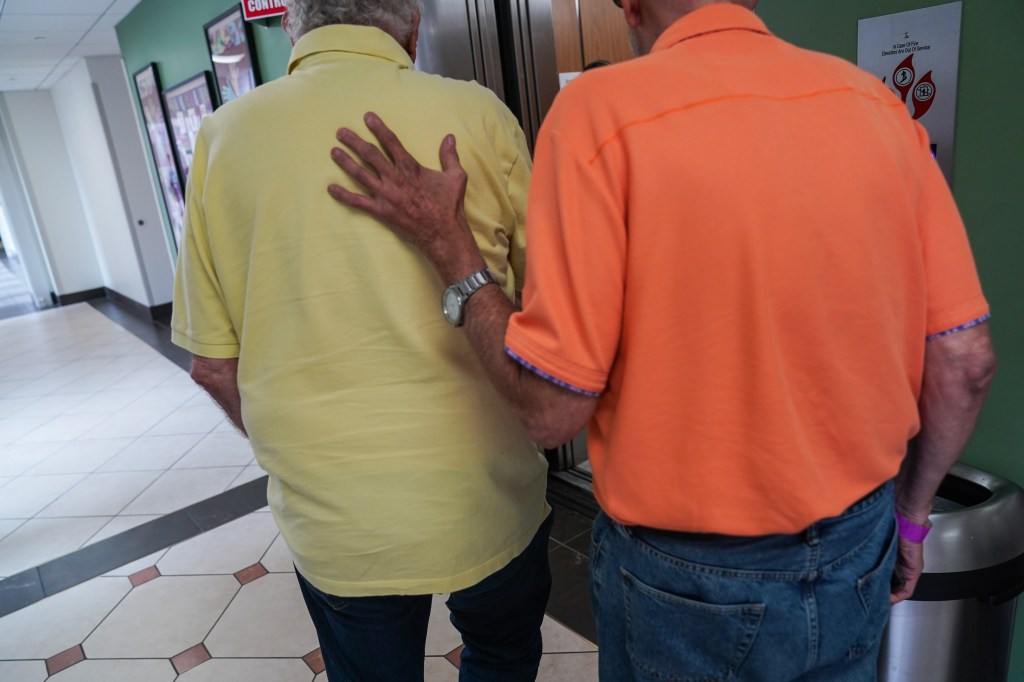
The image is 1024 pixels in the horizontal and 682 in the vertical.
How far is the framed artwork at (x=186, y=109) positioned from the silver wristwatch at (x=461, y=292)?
13.5 ft

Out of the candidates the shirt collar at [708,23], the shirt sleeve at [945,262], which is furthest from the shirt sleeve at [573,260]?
the shirt sleeve at [945,262]

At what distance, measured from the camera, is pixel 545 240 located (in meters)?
0.74

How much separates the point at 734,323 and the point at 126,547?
314cm

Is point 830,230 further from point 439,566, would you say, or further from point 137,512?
point 137,512

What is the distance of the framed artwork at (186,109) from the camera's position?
467 centimetres

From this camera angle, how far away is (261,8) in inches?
140

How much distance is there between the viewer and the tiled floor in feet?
7.40

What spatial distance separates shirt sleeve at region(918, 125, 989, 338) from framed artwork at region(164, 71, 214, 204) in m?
4.47

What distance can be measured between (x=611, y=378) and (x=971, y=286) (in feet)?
1.55

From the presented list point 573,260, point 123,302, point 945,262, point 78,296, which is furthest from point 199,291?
point 78,296

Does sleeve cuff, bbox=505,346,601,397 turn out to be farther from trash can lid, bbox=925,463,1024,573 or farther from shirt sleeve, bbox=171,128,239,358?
trash can lid, bbox=925,463,1024,573

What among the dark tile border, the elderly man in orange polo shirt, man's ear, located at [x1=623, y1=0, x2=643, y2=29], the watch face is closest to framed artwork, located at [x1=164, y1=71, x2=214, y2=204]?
the dark tile border

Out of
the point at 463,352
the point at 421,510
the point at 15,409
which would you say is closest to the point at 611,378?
the point at 463,352

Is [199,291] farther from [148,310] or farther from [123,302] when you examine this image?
[123,302]
